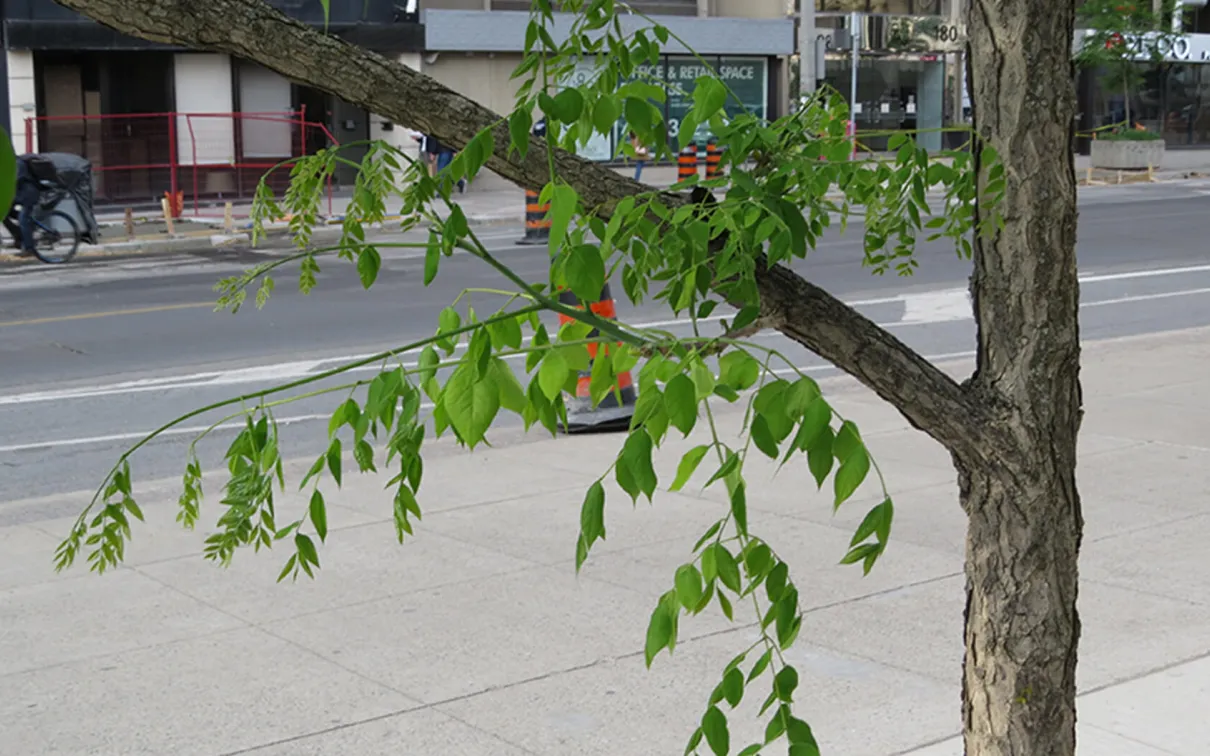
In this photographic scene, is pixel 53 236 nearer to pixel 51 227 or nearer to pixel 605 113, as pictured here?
pixel 51 227

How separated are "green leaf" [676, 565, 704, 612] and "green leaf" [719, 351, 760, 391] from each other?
0.82 ft

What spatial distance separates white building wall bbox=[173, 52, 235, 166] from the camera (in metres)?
29.9

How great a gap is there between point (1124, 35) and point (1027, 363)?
3919cm

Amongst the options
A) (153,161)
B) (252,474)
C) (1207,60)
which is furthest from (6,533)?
(1207,60)

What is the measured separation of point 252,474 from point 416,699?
343 cm

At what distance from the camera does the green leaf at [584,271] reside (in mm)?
1920

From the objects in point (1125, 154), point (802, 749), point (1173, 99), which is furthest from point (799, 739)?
point (1173, 99)

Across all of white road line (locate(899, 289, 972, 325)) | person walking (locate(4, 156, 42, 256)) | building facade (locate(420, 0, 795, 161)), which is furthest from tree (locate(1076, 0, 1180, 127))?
person walking (locate(4, 156, 42, 256))

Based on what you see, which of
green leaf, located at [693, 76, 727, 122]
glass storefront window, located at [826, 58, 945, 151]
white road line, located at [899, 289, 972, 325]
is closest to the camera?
green leaf, located at [693, 76, 727, 122]

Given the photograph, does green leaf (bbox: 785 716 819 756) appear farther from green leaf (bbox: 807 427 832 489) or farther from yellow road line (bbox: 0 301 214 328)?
yellow road line (bbox: 0 301 214 328)

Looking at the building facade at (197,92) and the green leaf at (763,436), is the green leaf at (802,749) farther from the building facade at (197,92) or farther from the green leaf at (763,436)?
the building facade at (197,92)

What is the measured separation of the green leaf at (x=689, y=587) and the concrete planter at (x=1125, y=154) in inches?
1546

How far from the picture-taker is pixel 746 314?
2.20 metres

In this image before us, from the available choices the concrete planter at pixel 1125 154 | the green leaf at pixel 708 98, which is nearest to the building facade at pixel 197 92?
the concrete planter at pixel 1125 154
